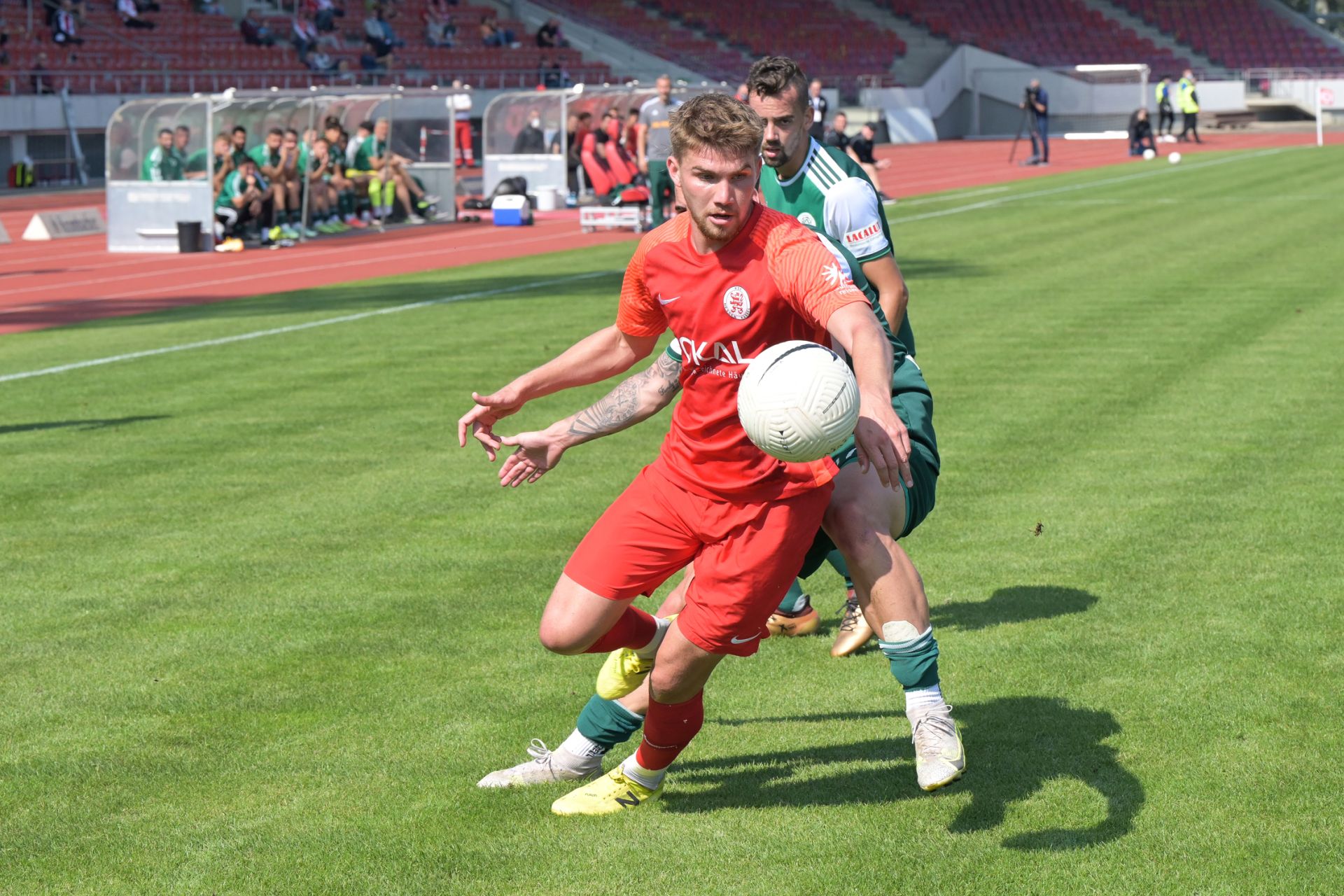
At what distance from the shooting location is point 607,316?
56.7 ft

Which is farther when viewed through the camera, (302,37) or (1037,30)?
(1037,30)

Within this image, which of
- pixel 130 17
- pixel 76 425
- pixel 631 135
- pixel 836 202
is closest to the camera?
pixel 836 202

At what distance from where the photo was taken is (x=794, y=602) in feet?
22.4

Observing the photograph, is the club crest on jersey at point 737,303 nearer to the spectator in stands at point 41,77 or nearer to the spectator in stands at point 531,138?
the spectator in stands at point 531,138

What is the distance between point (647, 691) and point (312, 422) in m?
7.16

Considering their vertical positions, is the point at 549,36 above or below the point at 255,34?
→ above

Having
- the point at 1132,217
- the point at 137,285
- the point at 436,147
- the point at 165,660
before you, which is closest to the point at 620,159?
the point at 436,147

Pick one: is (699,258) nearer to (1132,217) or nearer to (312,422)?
(312,422)

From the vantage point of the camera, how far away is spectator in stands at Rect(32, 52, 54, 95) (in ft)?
125

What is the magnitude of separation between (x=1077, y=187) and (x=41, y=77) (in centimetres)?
2352

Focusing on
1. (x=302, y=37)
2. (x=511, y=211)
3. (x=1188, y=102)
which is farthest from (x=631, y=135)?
(x=1188, y=102)

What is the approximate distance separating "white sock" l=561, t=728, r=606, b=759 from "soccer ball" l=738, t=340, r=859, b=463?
1320 mm

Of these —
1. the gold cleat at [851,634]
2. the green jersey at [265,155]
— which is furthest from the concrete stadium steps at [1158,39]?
the gold cleat at [851,634]

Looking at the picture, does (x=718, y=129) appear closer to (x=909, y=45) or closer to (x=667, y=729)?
(x=667, y=729)
